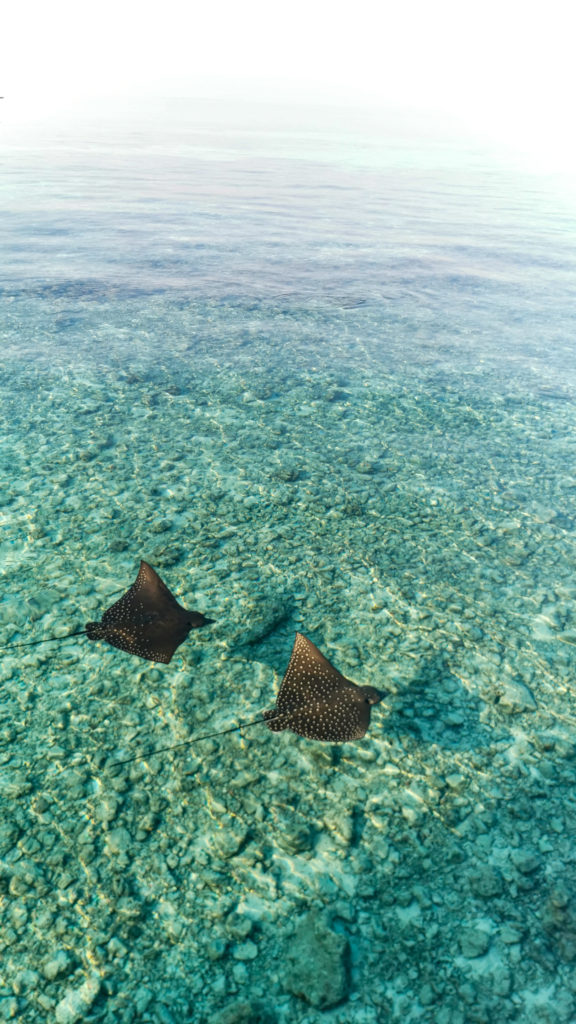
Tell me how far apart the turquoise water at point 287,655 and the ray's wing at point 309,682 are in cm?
35

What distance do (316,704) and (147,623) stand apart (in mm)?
1445

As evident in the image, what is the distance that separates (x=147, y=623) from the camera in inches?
193

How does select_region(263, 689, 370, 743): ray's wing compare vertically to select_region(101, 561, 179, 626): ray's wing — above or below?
below

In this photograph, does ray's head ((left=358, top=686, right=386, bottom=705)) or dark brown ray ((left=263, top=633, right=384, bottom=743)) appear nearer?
dark brown ray ((left=263, top=633, right=384, bottom=743))

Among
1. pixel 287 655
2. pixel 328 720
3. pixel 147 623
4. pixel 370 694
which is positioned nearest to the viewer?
pixel 328 720

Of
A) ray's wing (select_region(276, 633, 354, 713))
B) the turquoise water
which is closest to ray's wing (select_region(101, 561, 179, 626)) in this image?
the turquoise water

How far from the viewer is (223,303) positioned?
12859 mm

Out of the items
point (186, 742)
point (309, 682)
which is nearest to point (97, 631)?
point (186, 742)

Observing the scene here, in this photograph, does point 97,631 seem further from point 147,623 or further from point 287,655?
point 287,655

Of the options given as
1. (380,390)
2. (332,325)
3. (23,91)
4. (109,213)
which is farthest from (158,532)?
(23,91)

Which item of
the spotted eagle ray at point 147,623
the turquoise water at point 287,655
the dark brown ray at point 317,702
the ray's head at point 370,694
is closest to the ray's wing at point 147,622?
the spotted eagle ray at point 147,623

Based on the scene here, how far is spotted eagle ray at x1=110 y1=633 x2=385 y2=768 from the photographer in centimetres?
425

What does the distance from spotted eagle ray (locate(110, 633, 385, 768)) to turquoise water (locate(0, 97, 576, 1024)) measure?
206 millimetres

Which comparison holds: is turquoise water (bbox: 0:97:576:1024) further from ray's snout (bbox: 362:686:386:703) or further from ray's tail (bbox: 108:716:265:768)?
ray's snout (bbox: 362:686:386:703)
